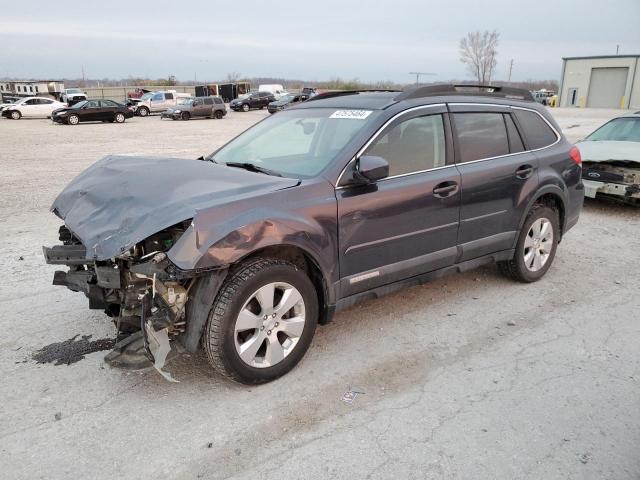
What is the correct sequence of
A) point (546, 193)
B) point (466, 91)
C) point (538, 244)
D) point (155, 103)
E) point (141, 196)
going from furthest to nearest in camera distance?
point (155, 103), point (538, 244), point (546, 193), point (466, 91), point (141, 196)

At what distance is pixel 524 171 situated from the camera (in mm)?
4703

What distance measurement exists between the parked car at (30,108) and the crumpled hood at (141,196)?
108 ft

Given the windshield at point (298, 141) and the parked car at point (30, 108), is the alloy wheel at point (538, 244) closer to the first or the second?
the windshield at point (298, 141)

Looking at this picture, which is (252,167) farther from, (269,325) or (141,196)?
(269,325)

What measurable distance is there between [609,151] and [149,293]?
25.3 feet

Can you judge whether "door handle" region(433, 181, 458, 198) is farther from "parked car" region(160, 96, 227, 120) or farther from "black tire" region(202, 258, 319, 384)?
"parked car" region(160, 96, 227, 120)

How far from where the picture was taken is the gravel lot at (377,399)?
2.66m

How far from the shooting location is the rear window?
16.1ft

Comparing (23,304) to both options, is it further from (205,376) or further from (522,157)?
(522,157)

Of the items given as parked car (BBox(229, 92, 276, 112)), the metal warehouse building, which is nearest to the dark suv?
parked car (BBox(229, 92, 276, 112))

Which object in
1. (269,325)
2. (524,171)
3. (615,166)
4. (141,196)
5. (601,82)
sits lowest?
(269,325)

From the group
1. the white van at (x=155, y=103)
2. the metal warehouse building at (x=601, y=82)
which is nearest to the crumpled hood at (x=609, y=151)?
the white van at (x=155, y=103)

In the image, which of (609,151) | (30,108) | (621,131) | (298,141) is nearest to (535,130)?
(298,141)

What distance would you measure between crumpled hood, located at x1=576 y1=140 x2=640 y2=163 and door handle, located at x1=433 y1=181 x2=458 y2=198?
16.6 ft
